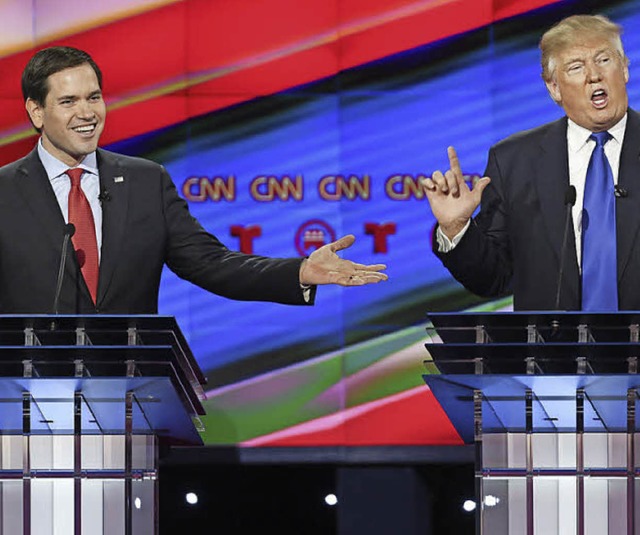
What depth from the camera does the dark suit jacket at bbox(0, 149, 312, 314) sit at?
4598mm

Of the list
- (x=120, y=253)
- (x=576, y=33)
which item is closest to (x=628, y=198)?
(x=576, y=33)

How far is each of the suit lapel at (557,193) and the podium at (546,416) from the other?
36.4 inches

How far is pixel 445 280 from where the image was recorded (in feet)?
19.9

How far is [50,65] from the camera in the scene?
16.0 feet

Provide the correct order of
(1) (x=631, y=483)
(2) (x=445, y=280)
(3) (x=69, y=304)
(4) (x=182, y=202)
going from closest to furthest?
1. (1) (x=631, y=483)
2. (3) (x=69, y=304)
3. (4) (x=182, y=202)
4. (2) (x=445, y=280)

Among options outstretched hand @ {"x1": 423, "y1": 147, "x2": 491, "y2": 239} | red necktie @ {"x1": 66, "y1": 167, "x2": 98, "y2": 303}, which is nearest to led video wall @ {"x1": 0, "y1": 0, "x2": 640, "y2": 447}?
red necktie @ {"x1": 66, "y1": 167, "x2": 98, "y2": 303}

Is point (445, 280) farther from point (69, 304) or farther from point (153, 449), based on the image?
point (153, 449)

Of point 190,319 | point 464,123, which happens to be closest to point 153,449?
point 190,319

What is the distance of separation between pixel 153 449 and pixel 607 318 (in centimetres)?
108

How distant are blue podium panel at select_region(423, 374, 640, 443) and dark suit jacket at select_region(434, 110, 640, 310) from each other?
0.86 metres

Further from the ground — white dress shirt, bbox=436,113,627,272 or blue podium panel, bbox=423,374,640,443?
white dress shirt, bbox=436,113,627,272

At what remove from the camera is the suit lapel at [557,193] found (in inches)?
180

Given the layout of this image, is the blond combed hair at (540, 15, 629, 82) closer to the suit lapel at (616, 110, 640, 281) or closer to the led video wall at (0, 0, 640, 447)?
the suit lapel at (616, 110, 640, 281)

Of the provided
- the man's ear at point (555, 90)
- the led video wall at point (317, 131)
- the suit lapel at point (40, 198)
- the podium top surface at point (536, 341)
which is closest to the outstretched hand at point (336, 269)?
the podium top surface at point (536, 341)
